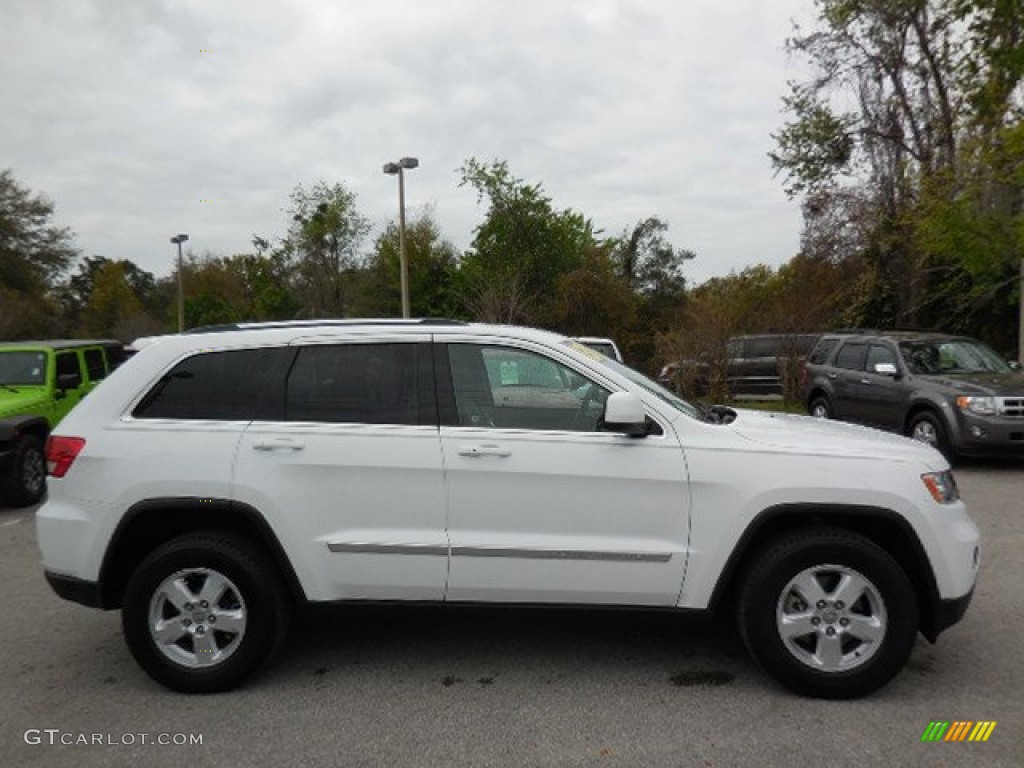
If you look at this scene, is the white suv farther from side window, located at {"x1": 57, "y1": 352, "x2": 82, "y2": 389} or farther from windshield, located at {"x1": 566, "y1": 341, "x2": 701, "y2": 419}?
side window, located at {"x1": 57, "y1": 352, "x2": 82, "y2": 389}

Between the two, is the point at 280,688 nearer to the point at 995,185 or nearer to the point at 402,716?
Result: the point at 402,716

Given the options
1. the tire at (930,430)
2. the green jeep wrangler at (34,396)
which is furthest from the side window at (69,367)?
the tire at (930,430)

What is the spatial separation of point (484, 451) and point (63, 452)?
204cm

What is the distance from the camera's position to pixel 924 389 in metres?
9.81

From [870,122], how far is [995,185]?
8.63m

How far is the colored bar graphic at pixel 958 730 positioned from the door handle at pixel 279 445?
9.71 feet

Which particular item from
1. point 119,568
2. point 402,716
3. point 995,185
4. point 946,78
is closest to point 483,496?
point 402,716

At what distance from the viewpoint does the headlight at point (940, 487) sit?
11.8ft

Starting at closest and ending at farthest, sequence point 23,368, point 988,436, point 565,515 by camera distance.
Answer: point 565,515 < point 988,436 < point 23,368

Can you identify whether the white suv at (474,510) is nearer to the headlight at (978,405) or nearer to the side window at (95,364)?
the headlight at (978,405)

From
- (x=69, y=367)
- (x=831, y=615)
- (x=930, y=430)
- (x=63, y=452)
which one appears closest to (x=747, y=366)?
(x=930, y=430)

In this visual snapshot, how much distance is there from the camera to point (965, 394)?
9.20 metres

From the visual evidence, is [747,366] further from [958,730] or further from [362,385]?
[362,385]

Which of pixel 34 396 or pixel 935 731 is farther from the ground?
pixel 34 396
